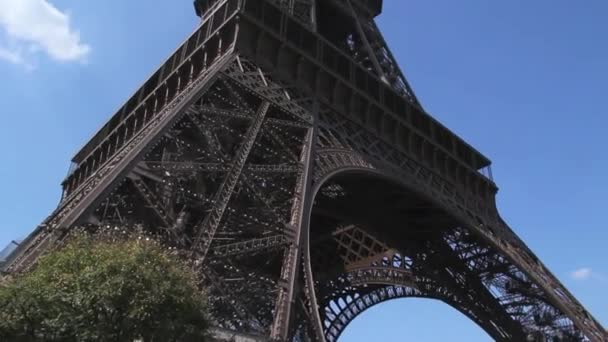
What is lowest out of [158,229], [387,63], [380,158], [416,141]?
[158,229]

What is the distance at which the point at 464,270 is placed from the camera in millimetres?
28125

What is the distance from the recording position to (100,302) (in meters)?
9.20

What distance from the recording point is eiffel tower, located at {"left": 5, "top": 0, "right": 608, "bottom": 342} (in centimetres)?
1409

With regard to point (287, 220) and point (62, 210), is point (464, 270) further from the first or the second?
point (62, 210)

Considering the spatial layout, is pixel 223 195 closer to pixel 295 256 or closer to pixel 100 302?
pixel 295 256

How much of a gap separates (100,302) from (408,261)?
2132cm

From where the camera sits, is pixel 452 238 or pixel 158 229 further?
pixel 452 238

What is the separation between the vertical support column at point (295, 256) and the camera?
1323 centimetres

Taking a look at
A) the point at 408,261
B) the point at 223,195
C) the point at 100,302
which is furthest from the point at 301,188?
the point at 408,261

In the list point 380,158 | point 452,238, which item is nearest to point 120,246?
point 380,158

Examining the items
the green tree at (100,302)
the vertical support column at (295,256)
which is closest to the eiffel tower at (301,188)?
the vertical support column at (295,256)

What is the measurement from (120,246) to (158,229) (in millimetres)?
3886

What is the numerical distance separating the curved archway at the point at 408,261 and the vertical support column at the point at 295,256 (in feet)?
23.1

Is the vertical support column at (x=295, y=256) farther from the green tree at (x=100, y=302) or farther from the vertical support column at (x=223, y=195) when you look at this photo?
the green tree at (x=100, y=302)
